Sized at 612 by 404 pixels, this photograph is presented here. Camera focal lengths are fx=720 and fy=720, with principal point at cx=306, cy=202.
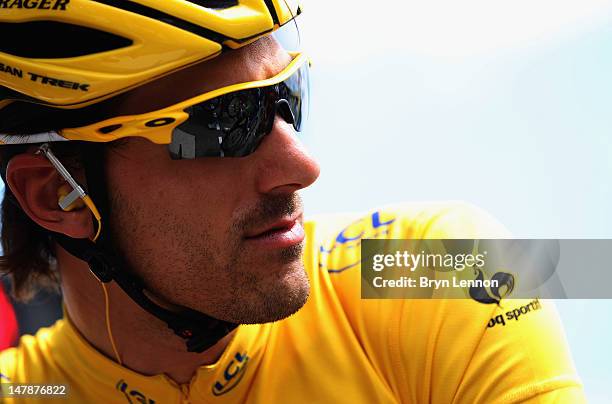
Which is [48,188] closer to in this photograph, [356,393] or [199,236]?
[199,236]

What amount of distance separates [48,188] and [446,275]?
65.1 inches

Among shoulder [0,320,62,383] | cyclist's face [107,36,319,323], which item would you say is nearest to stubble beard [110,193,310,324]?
cyclist's face [107,36,319,323]

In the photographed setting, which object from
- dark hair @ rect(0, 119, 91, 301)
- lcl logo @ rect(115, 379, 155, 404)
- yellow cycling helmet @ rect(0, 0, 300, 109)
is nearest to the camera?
yellow cycling helmet @ rect(0, 0, 300, 109)

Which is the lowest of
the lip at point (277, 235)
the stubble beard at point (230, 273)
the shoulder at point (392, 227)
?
the stubble beard at point (230, 273)

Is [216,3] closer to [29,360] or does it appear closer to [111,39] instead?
[111,39]

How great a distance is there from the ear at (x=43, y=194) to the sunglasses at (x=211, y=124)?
294 mm

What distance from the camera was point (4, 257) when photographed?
11.8ft

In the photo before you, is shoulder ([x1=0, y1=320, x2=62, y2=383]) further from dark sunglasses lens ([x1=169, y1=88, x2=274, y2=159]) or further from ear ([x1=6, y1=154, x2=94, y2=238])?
dark sunglasses lens ([x1=169, y1=88, x2=274, y2=159])

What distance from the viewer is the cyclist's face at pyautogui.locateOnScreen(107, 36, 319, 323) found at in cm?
271

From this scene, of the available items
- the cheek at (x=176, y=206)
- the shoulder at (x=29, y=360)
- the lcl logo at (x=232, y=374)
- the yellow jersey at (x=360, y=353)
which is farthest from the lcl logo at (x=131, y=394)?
the cheek at (x=176, y=206)

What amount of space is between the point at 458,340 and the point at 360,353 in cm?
41

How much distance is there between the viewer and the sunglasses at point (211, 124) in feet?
8.63

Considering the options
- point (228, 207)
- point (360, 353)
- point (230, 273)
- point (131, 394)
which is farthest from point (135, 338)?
point (360, 353)

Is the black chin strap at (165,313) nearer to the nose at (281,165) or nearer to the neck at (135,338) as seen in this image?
the neck at (135,338)
